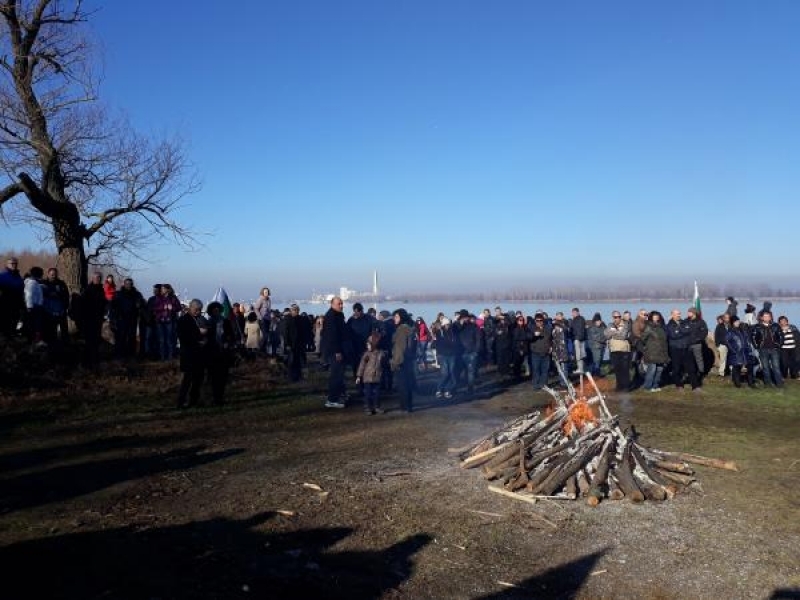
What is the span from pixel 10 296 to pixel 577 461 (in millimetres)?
13268

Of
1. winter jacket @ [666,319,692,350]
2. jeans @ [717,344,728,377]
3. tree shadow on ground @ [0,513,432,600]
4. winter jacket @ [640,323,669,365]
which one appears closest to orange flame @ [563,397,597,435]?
tree shadow on ground @ [0,513,432,600]

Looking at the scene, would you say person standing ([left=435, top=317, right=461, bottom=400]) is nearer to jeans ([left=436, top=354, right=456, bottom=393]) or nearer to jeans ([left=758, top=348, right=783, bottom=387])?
jeans ([left=436, top=354, right=456, bottom=393])

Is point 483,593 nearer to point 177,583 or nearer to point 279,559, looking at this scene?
point 279,559

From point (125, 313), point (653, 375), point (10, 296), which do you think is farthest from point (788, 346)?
point (10, 296)

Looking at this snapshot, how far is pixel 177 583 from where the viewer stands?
4.95 m

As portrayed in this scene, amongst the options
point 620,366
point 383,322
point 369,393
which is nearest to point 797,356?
point 620,366

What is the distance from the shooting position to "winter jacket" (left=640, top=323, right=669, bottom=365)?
Answer: 1462 cm

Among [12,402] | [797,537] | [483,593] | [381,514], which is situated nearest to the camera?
[483,593]

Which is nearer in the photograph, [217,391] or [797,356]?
[217,391]

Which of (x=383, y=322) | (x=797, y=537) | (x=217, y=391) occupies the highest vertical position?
(x=383, y=322)

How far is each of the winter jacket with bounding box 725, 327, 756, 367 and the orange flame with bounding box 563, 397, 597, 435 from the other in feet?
28.4

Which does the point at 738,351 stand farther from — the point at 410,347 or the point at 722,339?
the point at 410,347

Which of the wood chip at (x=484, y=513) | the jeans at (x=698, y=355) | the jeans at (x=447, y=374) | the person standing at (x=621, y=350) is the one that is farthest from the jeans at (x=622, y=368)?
the wood chip at (x=484, y=513)

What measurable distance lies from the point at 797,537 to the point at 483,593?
3.08 meters
